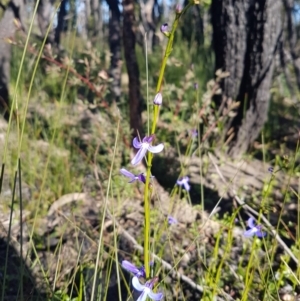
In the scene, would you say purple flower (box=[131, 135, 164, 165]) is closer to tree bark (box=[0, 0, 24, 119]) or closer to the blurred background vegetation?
the blurred background vegetation

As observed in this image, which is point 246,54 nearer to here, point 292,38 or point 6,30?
point 292,38

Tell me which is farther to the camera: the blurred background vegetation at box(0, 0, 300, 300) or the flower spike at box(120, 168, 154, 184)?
the blurred background vegetation at box(0, 0, 300, 300)

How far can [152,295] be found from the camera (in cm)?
95

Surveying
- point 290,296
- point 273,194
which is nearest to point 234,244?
point 290,296

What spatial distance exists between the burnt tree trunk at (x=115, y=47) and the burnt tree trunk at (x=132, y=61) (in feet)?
3.06

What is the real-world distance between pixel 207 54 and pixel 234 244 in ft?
10.6

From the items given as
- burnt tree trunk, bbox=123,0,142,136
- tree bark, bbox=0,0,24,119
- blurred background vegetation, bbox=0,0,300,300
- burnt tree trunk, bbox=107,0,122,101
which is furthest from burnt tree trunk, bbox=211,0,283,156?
tree bark, bbox=0,0,24,119

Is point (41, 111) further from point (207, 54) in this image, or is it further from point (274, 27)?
point (207, 54)

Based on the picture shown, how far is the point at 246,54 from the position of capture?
3121 millimetres

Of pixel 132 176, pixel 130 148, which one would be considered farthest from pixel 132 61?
pixel 132 176

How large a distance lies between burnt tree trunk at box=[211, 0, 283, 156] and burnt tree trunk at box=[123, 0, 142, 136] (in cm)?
63

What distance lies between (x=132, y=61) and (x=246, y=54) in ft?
2.87

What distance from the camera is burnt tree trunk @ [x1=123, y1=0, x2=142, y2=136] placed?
2605 millimetres

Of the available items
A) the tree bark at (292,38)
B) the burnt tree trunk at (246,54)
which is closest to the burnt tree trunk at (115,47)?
the burnt tree trunk at (246,54)
